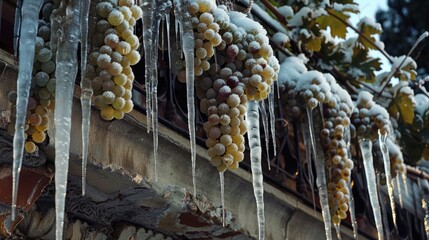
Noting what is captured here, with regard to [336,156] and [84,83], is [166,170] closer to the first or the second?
[84,83]

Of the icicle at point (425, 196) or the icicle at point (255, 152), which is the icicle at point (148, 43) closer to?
the icicle at point (255, 152)

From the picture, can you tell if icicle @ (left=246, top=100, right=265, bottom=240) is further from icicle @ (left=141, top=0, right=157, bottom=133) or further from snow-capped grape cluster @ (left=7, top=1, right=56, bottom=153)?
snow-capped grape cluster @ (left=7, top=1, right=56, bottom=153)

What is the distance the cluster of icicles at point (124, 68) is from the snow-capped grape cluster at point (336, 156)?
842 millimetres

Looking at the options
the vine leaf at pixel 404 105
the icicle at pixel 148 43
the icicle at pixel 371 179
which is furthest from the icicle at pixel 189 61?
the vine leaf at pixel 404 105

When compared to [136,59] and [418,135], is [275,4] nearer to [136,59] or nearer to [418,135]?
[418,135]

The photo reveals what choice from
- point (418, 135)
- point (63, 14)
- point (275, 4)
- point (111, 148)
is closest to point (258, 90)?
point (111, 148)

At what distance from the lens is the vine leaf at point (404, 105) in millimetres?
5102

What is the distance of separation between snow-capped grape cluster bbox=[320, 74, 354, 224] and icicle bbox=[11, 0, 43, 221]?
1.83 m

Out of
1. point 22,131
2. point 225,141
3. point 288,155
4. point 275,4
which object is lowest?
point 22,131

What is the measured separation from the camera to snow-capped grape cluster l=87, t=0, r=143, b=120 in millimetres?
2945

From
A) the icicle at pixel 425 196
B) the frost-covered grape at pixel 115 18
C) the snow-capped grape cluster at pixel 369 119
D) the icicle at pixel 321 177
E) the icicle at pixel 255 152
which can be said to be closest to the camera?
the frost-covered grape at pixel 115 18

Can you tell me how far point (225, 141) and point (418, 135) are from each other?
2316 mm

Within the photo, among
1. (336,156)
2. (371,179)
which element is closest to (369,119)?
(371,179)

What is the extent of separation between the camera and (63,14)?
3053 millimetres
